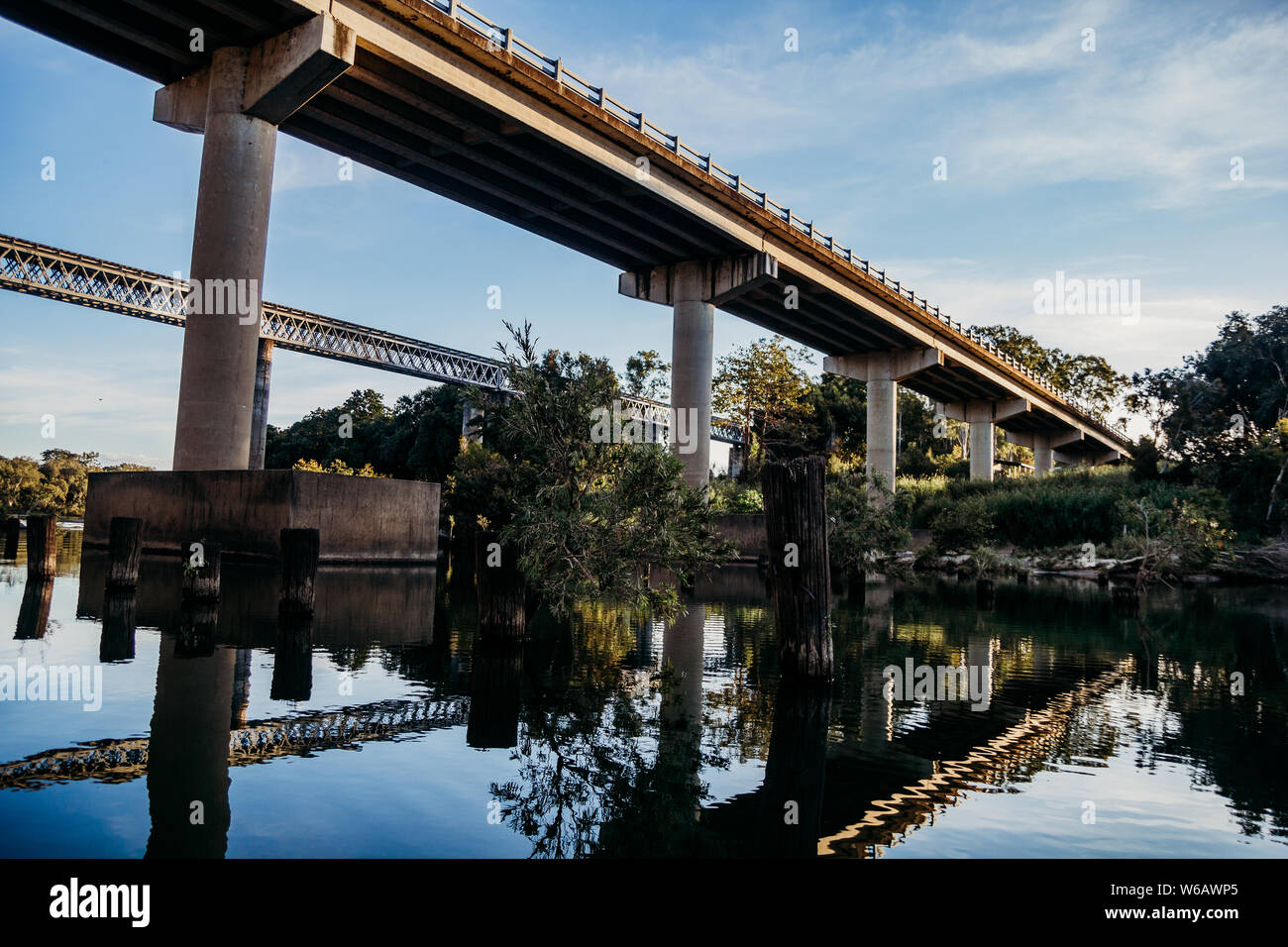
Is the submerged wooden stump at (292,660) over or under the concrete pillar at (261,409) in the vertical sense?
under

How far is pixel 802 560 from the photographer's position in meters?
9.23

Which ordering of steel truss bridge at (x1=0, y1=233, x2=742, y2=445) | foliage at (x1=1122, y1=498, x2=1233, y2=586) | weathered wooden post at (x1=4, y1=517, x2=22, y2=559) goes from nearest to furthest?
weathered wooden post at (x1=4, y1=517, x2=22, y2=559) → foliage at (x1=1122, y1=498, x2=1233, y2=586) → steel truss bridge at (x1=0, y1=233, x2=742, y2=445)

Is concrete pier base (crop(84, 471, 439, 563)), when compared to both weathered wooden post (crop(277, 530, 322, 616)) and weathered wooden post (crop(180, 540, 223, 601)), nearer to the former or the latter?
weathered wooden post (crop(180, 540, 223, 601))

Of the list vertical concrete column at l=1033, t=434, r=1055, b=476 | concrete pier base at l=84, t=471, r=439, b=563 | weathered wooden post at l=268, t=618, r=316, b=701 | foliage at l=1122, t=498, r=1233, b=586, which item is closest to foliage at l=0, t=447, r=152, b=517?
concrete pier base at l=84, t=471, r=439, b=563

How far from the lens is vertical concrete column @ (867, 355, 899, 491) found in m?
50.5

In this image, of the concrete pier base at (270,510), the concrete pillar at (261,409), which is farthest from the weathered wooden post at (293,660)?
the concrete pillar at (261,409)

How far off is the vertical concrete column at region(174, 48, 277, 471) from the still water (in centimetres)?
1010

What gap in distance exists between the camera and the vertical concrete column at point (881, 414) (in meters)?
50.5

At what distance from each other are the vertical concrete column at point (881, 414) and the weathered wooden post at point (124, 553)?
1649 inches

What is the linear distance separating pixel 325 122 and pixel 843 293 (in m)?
24.7

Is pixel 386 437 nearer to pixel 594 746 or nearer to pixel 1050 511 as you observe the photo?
pixel 1050 511

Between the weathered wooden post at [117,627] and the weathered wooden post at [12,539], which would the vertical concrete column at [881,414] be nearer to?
the weathered wooden post at [12,539]
